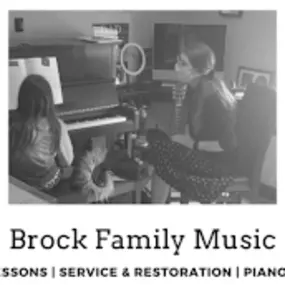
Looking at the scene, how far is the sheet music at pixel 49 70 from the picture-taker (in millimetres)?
1885

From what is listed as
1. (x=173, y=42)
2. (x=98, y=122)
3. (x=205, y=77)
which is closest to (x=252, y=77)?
(x=205, y=77)

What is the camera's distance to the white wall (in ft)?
5.97

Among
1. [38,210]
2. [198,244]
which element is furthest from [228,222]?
[38,210]

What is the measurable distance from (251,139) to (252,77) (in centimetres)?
22

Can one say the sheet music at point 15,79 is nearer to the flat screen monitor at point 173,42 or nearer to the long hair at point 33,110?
the long hair at point 33,110

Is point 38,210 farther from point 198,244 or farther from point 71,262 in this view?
point 198,244

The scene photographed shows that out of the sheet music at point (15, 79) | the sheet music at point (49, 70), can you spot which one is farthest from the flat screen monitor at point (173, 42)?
the sheet music at point (15, 79)

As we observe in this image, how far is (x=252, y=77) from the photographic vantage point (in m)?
1.90

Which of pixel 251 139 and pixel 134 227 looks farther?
pixel 251 139

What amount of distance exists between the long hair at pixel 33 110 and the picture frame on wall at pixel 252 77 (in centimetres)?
65

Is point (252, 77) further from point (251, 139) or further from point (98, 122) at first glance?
point (98, 122)

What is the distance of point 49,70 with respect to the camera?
1.92m

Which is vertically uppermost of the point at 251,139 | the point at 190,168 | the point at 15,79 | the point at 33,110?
the point at 15,79

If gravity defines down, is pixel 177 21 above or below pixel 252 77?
above
